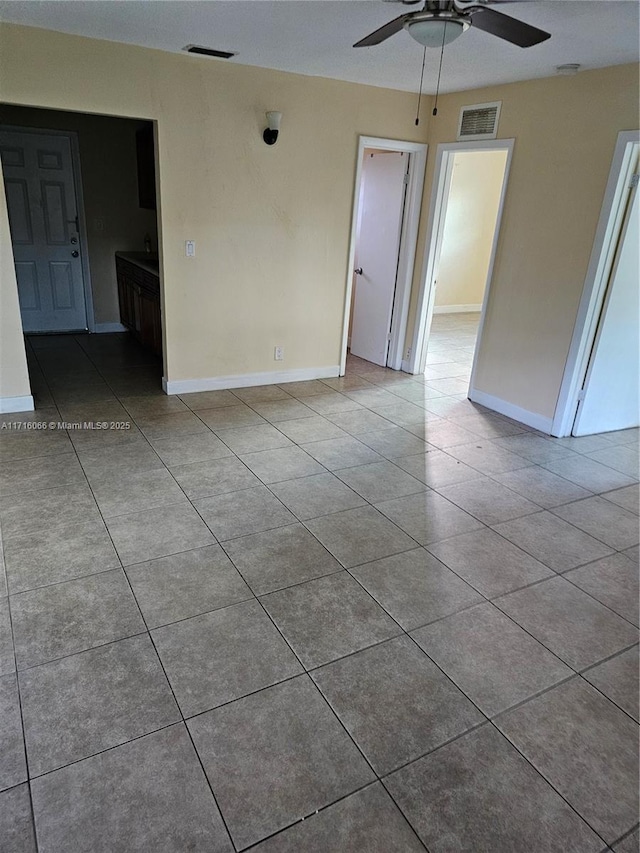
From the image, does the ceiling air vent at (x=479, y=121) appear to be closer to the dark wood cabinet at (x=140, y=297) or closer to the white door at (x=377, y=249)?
the white door at (x=377, y=249)

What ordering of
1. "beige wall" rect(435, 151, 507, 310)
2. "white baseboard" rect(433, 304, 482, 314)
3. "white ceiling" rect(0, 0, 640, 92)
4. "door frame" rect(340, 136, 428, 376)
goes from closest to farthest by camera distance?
"white ceiling" rect(0, 0, 640, 92) → "door frame" rect(340, 136, 428, 376) → "beige wall" rect(435, 151, 507, 310) → "white baseboard" rect(433, 304, 482, 314)

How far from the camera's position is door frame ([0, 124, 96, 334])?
5.68 m

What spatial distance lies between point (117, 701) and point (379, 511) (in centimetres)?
171

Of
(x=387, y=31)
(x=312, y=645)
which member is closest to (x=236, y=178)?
(x=387, y=31)

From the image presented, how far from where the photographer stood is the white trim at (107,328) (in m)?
6.64

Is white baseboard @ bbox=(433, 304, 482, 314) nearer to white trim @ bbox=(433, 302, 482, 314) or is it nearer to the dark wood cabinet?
white trim @ bbox=(433, 302, 482, 314)

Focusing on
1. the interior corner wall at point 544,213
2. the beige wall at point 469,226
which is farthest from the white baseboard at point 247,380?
the beige wall at point 469,226

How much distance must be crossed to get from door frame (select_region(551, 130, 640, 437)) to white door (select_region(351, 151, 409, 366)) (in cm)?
208

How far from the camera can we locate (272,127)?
169 inches

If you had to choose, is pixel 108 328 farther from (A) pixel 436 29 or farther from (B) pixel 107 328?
(A) pixel 436 29

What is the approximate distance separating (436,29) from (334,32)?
3.96 ft

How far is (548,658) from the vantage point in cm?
216

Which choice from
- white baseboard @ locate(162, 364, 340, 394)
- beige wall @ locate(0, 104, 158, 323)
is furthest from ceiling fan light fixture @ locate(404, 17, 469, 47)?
beige wall @ locate(0, 104, 158, 323)

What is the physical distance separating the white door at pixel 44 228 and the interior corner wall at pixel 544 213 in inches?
159
